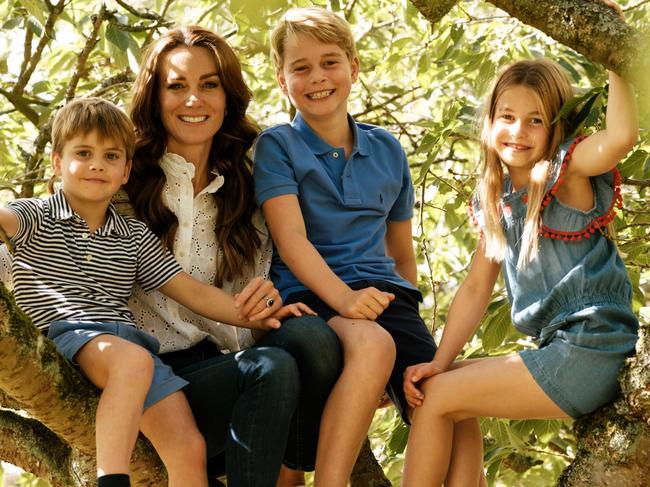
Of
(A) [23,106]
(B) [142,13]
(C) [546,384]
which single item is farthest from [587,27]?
(A) [23,106]

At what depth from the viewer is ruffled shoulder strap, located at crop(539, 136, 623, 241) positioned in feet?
7.34

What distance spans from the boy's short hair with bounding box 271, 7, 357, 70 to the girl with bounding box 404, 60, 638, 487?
52 centimetres

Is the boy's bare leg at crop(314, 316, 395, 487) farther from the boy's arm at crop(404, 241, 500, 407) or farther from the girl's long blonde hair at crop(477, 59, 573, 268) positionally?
the girl's long blonde hair at crop(477, 59, 573, 268)

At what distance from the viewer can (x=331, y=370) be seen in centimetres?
228

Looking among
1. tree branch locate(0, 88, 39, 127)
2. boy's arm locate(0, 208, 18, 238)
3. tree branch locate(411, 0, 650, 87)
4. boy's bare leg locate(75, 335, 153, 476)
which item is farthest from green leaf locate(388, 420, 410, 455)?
tree branch locate(0, 88, 39, 127)

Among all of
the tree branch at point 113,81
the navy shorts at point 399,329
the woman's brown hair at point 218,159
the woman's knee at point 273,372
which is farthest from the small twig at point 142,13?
the woman's knee at point 273,372

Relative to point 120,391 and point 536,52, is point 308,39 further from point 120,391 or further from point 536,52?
point 536,52

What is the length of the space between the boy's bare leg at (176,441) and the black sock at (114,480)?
148 mm

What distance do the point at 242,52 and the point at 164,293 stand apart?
2080mm

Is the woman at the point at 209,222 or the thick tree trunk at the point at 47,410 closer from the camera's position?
the thick tree trunk at the point at 47,410

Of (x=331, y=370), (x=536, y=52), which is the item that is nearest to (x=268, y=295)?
(x=331, y=370)

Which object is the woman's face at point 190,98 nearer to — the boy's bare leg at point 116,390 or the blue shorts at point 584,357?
the boy's bare leg at point 116,390

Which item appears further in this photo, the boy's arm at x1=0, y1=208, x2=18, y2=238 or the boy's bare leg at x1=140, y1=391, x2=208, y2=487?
the boy's arm at x1=0, y1=208, x2=18, y2=238

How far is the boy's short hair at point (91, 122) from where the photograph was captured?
2.43 metres
